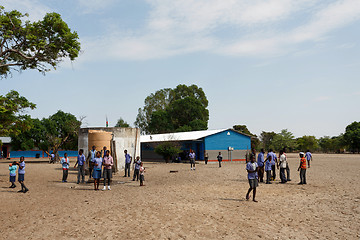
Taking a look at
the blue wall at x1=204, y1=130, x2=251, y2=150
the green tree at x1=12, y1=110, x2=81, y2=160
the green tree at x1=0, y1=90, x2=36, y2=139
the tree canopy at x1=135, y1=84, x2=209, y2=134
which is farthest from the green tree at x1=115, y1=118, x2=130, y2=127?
the green tree at x1=0, y1=90, x2=36, y2=139

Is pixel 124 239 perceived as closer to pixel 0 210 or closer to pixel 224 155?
pixel 0 210

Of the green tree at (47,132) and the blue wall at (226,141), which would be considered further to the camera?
the green tree at (47,132)

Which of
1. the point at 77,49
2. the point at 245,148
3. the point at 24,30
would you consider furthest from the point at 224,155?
the point at 24,30

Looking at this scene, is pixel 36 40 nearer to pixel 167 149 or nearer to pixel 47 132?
pixel 167 149

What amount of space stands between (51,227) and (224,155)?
109 feet

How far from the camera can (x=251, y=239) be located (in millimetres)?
6414

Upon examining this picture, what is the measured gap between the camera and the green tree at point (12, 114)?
17.2 meters

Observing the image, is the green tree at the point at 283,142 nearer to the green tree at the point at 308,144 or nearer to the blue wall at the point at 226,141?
the blue wall at the point at 226,141

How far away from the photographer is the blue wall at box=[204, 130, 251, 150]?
38594mm

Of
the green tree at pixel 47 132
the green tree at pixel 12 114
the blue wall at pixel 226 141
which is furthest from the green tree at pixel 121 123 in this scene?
the green tree at pixel 12 114

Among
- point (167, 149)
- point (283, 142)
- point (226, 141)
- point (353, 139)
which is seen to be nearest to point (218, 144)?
point (226, 141)

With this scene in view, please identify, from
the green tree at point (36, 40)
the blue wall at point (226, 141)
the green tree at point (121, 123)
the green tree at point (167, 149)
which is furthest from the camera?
the green tree at point (121, 123)

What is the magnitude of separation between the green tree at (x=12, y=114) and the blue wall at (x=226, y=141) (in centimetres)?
2368

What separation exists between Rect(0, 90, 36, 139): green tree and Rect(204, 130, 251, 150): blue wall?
2368 cm
